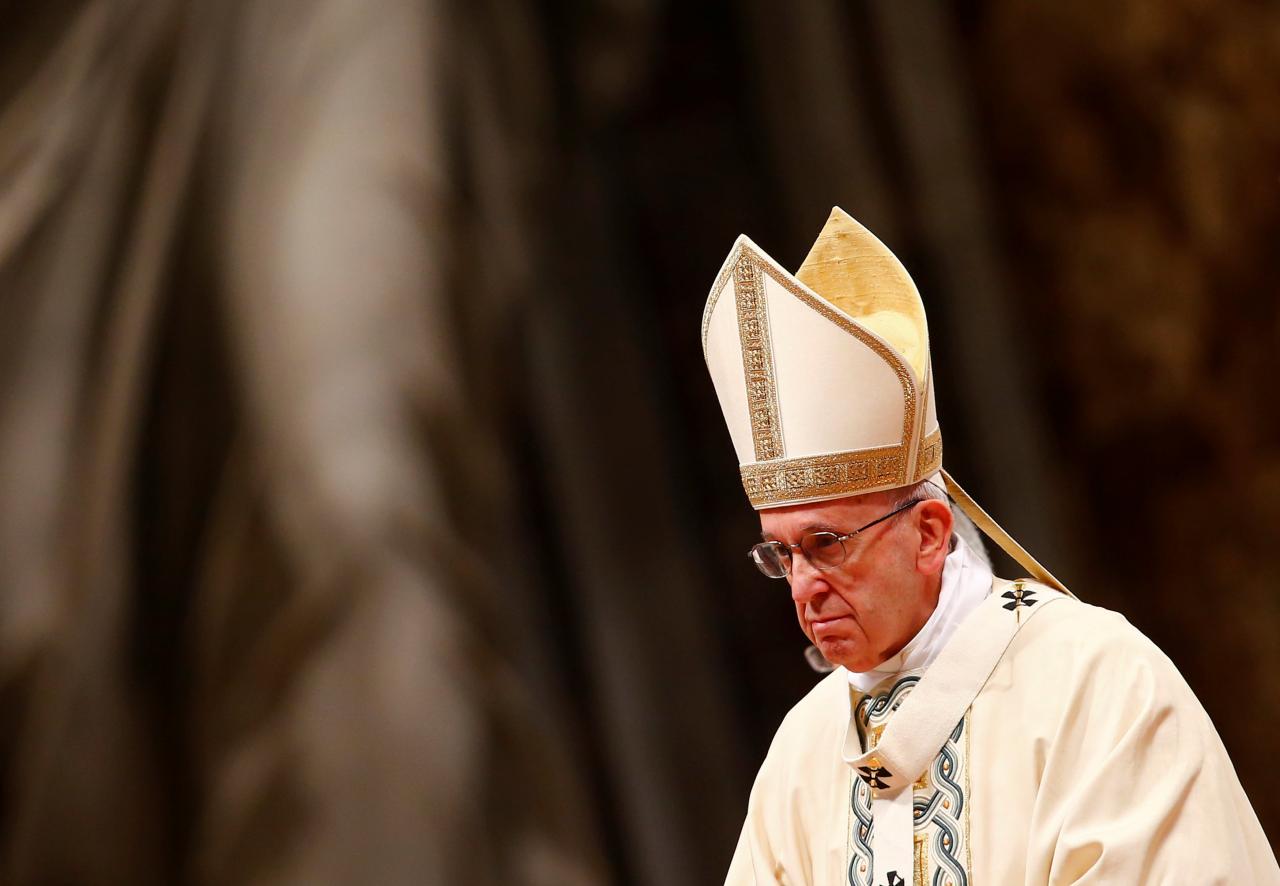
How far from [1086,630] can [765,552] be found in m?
0.42

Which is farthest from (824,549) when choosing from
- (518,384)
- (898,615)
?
(518,384)

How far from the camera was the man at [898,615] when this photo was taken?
197 cm

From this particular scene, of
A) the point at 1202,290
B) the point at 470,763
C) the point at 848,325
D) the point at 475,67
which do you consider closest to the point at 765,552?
the point at 848,325

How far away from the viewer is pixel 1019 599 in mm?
2154

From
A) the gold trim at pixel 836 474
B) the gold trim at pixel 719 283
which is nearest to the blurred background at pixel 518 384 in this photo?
the gold trim at pixel 719 283

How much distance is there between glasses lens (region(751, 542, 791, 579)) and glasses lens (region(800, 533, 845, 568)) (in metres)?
0.03

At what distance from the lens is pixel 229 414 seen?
4.55 m

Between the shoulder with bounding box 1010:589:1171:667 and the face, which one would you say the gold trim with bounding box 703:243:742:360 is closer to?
the face

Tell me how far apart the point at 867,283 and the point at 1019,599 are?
0.48 metres

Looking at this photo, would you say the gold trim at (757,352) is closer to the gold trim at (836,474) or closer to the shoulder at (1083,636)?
the gold trim at (836,474)

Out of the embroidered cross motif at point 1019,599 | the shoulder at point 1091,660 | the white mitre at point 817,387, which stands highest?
the white mitre at point 817,387

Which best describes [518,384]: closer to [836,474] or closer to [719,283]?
[719,283]

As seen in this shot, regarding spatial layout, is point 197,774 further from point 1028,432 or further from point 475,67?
point 1028,432

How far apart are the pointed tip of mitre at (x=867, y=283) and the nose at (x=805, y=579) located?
0.34 metres
